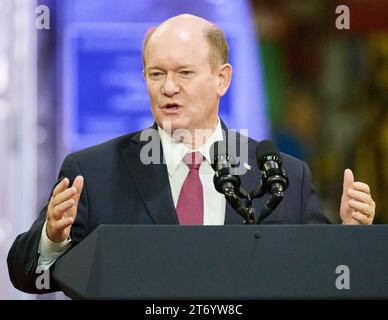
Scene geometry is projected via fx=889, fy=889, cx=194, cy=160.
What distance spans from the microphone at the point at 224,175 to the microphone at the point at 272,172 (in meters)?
0.06

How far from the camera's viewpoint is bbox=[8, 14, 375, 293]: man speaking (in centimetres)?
239

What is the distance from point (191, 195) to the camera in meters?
2.44

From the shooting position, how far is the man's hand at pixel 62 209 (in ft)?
6.40

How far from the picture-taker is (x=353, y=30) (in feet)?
10.8

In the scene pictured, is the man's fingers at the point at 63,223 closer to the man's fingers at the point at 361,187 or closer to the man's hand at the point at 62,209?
the man's hand at the point at 62,209

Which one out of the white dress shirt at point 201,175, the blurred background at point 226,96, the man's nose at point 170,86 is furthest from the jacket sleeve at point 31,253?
the blurred background at point 226,96

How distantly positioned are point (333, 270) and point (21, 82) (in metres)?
1.75

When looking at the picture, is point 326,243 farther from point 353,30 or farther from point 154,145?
point 353,30

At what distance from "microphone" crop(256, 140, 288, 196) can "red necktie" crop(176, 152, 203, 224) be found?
0.46m

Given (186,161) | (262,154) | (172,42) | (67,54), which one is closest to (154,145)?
(186,161)

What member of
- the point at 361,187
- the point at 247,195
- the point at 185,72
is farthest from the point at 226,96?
the point at 247,195

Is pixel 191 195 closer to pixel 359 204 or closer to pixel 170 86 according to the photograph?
pixel 170 86

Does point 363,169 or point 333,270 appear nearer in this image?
point 333,270

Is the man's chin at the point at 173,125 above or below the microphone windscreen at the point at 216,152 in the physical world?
above
